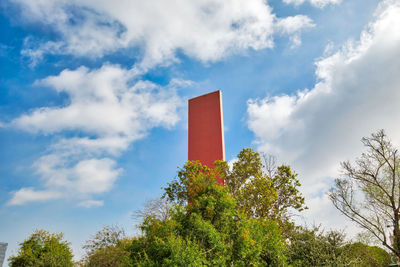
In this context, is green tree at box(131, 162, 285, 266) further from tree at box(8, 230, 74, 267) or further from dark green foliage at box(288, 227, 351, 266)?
tree at box(8, 230, 74, 267)

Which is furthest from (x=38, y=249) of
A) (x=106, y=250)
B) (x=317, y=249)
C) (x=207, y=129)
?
(x=317, y=249)

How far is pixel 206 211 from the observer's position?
10.6 meters

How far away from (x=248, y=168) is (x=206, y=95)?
20.9 feet

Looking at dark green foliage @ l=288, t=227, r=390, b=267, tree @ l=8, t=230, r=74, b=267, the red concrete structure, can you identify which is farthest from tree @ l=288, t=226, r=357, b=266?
tree @ l=8, t=230, r=74, b=267

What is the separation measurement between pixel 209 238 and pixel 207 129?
10.4 m

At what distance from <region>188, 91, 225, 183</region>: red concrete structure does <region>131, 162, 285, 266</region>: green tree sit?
6.71 m

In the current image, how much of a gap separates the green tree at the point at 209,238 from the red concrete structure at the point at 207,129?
22.0ft

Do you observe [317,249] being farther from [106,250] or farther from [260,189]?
[106,250]

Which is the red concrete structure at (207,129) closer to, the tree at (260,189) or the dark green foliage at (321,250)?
the tree at (260,189)

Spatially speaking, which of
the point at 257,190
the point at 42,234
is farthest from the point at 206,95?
the point at 42,234

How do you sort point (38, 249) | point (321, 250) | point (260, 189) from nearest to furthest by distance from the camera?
point (321, 250) → point (260, 189) → point (38, 249)

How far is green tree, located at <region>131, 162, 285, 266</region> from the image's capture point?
28.7 ft

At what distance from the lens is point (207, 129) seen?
62.7 ft

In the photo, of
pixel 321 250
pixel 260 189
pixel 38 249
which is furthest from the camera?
pixel 38 249
